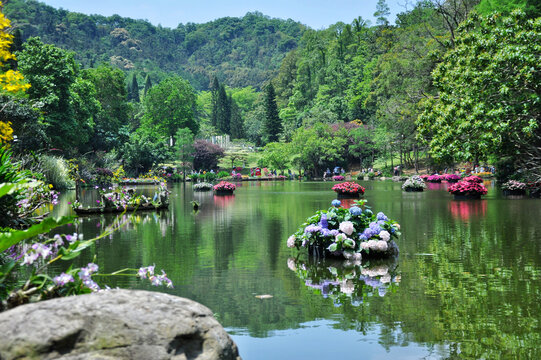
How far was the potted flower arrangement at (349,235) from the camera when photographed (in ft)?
31.1

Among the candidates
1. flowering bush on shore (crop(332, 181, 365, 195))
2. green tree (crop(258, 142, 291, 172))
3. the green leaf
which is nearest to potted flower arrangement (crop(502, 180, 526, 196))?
flowering bush on shore (crop(332, 181, 365, 195))

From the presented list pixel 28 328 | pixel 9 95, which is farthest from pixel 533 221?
pixel 9 95

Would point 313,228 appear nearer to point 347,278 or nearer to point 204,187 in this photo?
point 347,278

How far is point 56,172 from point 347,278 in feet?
101

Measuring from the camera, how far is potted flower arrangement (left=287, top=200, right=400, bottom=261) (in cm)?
949

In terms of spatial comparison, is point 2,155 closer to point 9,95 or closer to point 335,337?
point 335,337

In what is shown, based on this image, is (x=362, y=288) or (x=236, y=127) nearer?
(x=362, y=288)

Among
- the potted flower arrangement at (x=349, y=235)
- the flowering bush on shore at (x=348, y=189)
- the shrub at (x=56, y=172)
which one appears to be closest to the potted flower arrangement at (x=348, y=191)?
the flowering bush on shore at (x=348, y=189)

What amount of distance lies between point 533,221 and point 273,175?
55.6 m

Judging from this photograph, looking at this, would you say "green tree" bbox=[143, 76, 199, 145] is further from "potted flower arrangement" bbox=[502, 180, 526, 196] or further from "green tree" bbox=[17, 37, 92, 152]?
"potted flower arrangement" bbox=[502, 180, 526, 196]

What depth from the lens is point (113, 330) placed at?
2.99 metres

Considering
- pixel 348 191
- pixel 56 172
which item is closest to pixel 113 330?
pixel 348 191

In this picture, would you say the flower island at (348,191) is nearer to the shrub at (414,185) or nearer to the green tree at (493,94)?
the green tree at (493,94)

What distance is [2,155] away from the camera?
835cm
